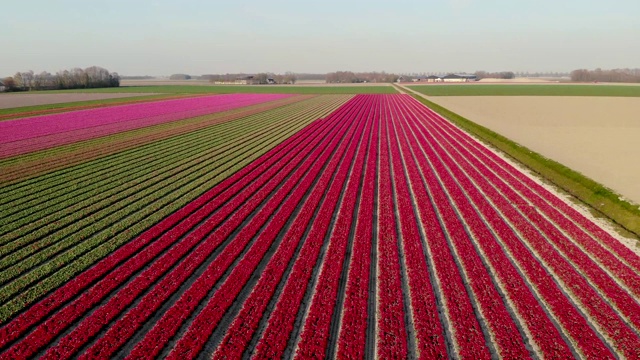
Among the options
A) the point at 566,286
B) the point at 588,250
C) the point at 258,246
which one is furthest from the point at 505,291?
the point at 258,246

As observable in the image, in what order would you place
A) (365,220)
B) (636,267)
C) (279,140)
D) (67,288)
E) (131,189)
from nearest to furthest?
(67,288)
(636,267)
(365,220)
(131,189)
(279,140)

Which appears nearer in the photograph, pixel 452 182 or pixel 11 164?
pixel 452 182

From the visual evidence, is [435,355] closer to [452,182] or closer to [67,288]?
[67,288]

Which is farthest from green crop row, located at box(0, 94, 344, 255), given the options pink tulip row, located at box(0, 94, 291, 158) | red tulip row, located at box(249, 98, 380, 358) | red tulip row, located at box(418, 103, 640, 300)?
red tulip row, located at box(418, 103, 640, 300)

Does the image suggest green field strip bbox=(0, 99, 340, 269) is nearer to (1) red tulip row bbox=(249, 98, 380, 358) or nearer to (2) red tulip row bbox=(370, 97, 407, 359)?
(1) red tulip row bbox=(249, 98, 380, 358)

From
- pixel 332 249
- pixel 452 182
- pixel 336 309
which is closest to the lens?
pixel 336 309

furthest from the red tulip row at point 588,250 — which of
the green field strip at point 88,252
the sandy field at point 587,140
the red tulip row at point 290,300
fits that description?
the green field strip at point 88,252

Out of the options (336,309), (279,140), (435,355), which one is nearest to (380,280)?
(336,309)

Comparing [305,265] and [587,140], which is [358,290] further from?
[587,140]
